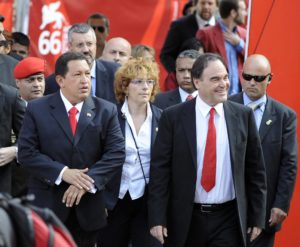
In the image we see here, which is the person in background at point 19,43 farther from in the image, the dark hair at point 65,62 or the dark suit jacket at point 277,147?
the dark suit jacket at point 277,147

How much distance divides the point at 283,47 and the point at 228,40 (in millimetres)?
2703

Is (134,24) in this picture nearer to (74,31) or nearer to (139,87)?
(74,31)

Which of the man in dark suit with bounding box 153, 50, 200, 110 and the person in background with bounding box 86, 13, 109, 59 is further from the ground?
the person in background with bounding box 86, 13, 109, 59

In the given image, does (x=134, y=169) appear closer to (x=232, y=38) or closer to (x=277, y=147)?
(x=277, y=147)

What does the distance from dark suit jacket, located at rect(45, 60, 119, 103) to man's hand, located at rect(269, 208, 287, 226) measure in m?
1.92

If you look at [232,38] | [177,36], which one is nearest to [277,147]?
[232,38]

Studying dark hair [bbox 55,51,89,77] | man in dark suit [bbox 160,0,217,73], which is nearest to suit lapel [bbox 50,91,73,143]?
dark hair [bbox 55,51,89,77]

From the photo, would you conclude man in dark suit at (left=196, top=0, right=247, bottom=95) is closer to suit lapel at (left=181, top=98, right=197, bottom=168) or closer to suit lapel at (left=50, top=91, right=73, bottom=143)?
suit lapel at (left=181, top=98, right=197, bottom=168)

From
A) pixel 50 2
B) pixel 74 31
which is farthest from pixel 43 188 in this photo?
pixel 50 2

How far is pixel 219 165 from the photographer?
25.5 feet

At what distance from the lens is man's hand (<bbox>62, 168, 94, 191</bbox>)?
7738 millimetres

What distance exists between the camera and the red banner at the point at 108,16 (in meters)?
13.8

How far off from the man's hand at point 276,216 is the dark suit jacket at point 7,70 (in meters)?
2.95

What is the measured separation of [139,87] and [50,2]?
5336mm
